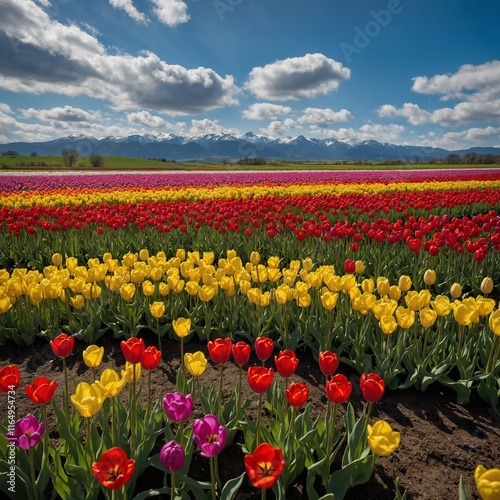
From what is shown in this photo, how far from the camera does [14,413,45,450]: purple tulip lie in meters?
1.62

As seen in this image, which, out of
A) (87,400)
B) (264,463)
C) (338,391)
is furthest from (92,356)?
(338,391)

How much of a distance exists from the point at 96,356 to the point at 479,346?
3.16 metres

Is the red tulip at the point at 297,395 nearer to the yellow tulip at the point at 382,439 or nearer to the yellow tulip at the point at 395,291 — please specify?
the yellow tulip at the point at 382,439

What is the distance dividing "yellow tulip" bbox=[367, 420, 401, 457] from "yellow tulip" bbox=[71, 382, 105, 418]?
1.23 metres

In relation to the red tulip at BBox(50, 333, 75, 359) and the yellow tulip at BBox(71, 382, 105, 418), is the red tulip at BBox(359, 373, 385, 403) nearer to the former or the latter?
the yellow tulip at BBox(71, 382, 105, 418)

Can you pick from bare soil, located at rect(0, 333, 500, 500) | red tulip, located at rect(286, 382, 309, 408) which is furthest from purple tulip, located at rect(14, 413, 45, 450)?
red tulip, located at rect(286, 382, 309, 408)

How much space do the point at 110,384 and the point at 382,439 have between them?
128 cm

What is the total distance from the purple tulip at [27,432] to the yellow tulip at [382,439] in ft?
4.68

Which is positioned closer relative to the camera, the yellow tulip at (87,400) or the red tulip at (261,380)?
the yellow tulip at (87,400)

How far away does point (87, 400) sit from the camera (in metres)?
1.74

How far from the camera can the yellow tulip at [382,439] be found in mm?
1584

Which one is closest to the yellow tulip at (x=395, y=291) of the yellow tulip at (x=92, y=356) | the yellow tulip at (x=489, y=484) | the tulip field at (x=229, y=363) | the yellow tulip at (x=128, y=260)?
the tulip field at (x=229, y=363)

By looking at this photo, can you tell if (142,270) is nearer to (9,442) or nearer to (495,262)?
(9,442)

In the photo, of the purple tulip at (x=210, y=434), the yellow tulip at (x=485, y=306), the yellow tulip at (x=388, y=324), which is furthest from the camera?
the yellow tulip at (x=485, y=306)
